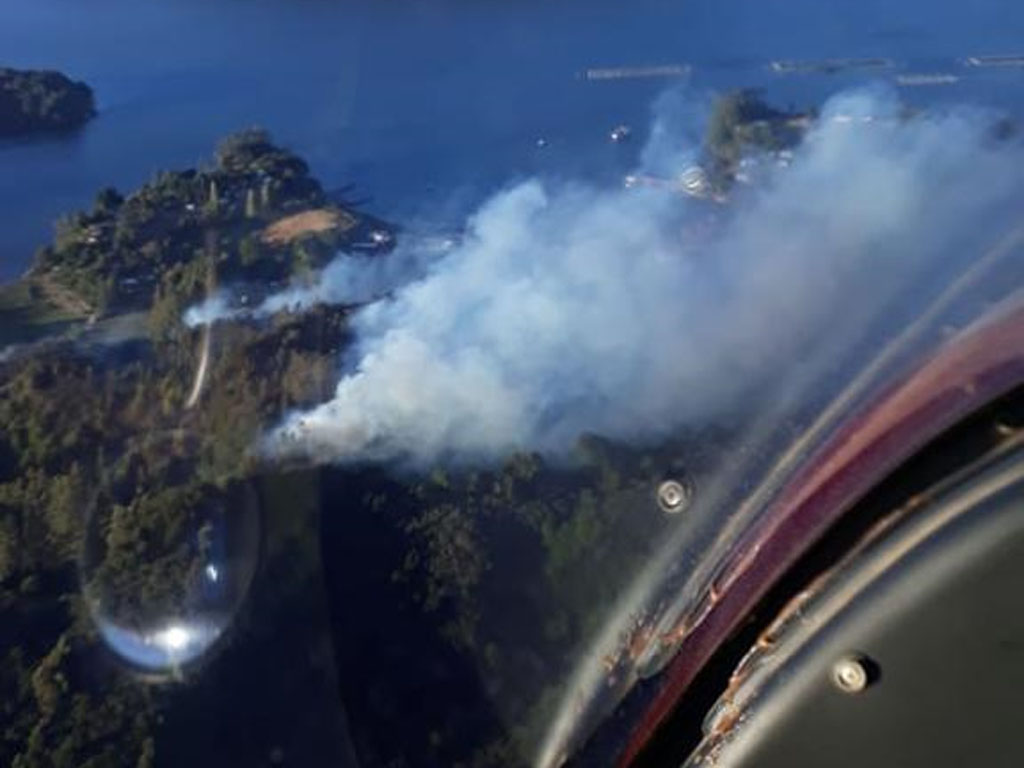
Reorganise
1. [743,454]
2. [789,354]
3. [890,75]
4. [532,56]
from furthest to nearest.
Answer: [532,56]
[890,75]
[789,354]
[743,454]

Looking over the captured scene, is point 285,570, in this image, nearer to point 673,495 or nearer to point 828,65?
point 673,495

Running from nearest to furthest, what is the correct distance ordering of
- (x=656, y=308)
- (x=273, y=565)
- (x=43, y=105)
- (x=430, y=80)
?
(x=656, y=308)
(x=273, y=565)
(x=430, y=80)
(x=43, y=105)

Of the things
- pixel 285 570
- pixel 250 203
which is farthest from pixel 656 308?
pixel 250 203

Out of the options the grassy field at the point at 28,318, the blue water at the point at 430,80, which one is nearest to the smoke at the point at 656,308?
the blue water at the point at 430,80

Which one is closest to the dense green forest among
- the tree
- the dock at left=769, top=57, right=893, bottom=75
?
the tree

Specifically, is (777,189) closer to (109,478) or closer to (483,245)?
(483,245)

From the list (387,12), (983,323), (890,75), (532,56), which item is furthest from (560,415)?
(387,12)
